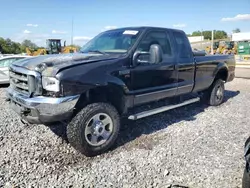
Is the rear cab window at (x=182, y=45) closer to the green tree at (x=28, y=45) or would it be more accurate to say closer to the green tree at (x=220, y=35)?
the green tree at (x=28, y=45)

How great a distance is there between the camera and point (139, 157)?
3.73 meters

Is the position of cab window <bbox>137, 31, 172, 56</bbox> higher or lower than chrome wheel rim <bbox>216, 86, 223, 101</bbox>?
higher

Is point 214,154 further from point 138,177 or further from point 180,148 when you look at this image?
point 138,177

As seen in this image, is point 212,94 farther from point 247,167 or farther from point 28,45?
point 28,45

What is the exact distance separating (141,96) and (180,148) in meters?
1.13

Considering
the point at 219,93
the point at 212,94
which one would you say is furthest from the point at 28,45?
the point at 212,94

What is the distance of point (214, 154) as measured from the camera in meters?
3.85

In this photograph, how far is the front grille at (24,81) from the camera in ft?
11.4

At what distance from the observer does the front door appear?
428 cm

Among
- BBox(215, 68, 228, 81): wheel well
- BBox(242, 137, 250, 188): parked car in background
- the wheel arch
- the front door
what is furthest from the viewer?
BBox(215, 68, 228, 81): wheel well

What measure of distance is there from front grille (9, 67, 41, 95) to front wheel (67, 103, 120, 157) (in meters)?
0.74

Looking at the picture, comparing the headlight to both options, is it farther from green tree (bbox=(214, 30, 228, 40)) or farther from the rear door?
green tree (bbox=(214, 30, 228, 40))

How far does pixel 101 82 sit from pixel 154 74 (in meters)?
1.27

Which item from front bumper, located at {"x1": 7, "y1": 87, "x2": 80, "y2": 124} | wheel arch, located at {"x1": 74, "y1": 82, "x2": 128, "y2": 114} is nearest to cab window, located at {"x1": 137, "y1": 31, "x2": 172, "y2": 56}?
wheel arch, located at {"x1": 74, "y1": 82, "x2": 128, "y2": 114}
